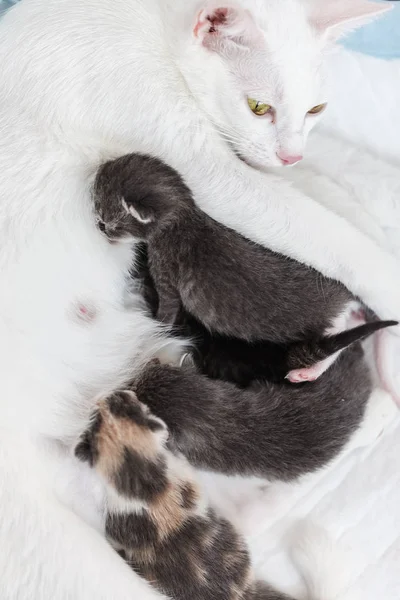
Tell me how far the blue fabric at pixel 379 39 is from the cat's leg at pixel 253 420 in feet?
3.20

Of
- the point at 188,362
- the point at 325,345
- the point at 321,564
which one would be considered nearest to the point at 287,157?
the point at 325,345

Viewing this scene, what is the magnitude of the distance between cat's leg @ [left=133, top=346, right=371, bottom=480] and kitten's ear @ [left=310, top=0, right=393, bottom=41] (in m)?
0.75

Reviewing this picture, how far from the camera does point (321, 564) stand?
133 centimetres

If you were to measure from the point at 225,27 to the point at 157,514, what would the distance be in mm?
950

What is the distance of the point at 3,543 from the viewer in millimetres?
1123

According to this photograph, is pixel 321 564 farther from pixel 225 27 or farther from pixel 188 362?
pixel 225 27

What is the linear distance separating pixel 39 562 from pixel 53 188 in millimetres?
743

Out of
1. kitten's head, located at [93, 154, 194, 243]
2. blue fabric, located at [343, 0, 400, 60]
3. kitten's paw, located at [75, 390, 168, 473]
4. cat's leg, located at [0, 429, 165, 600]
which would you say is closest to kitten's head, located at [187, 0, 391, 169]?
kitten's head, located at [93, 154, 194, 243]

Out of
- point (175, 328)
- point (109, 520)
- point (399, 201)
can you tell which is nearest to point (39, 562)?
point (109, 520)

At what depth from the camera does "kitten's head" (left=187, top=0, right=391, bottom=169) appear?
3.90ft

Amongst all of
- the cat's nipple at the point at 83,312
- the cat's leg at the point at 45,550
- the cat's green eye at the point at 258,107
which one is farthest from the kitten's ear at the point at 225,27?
the cat's leg at the point at 45,550

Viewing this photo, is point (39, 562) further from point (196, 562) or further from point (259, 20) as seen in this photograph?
point (259, 20)

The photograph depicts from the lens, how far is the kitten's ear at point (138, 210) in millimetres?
1255

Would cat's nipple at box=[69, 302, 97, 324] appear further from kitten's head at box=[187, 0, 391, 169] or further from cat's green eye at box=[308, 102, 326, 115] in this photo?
cat's green eye at box=[308, 102, 326, 115]
